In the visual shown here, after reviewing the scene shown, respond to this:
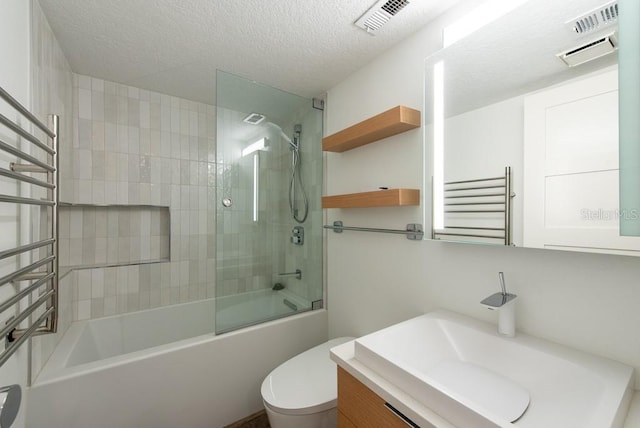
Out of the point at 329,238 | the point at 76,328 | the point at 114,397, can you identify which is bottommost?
the point at 114,397

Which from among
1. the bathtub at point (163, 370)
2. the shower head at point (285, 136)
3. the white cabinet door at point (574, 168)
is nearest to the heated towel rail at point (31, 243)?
the bathtub at point (163, 370)

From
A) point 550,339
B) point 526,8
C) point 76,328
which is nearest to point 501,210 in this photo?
point 550,339

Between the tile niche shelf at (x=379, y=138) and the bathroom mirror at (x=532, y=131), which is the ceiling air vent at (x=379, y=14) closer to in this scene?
the bathroom mirror at (x=532, y=131)

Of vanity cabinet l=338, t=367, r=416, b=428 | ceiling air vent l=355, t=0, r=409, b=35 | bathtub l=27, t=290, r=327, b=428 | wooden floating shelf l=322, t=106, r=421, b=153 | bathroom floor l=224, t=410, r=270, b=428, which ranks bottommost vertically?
bathroom floor l=224, t=410, r=270, b=428

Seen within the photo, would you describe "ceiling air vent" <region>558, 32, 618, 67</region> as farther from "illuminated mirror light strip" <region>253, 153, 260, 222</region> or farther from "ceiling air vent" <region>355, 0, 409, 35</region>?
"illuminated mirror light strip" <region>253, 153, 260, 222</region>

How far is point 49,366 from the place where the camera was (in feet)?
4.42

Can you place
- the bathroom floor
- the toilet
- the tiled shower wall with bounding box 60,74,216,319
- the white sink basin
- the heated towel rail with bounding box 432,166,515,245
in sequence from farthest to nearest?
the tiled shower wall with bounding box 60,74,216,319
the bathroom floor
the toilet
the heated towel rail with bounding box 432,166,515,245
the white sink basin

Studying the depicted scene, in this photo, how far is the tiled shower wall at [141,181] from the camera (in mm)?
1992

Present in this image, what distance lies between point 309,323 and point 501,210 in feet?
4.85

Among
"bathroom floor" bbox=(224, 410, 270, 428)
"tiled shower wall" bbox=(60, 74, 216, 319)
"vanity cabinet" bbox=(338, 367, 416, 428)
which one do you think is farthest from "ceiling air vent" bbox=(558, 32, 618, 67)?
"tiled shower wall" bbox=(60, 74, 216, 319)

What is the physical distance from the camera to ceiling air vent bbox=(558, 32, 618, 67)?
776mm

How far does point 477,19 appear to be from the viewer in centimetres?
116

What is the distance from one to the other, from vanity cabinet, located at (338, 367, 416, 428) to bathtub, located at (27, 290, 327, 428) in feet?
2.93

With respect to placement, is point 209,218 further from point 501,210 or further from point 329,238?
point 501,210
